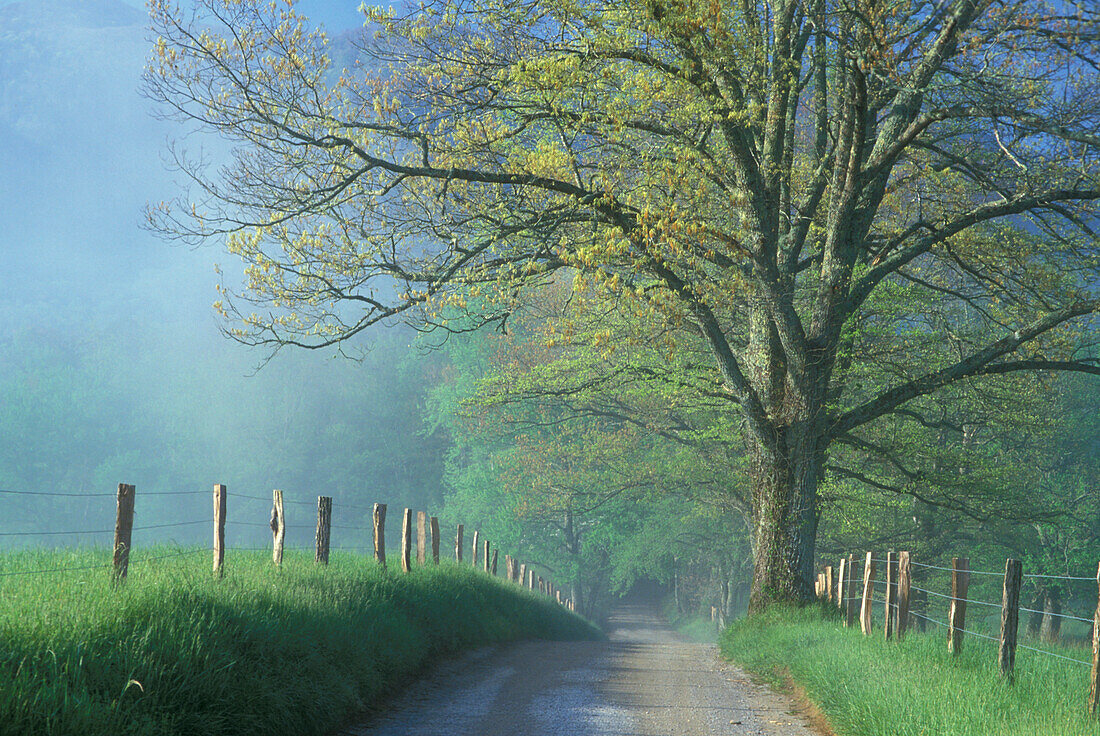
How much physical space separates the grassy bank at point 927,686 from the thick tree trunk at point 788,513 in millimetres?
2932

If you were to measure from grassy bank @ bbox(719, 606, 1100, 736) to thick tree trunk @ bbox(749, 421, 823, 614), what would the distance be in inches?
115

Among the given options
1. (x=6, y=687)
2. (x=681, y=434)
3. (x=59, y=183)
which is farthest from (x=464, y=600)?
(x=59, y=183)

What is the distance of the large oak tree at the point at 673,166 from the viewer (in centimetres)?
1062

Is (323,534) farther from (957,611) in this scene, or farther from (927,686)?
(957,611)

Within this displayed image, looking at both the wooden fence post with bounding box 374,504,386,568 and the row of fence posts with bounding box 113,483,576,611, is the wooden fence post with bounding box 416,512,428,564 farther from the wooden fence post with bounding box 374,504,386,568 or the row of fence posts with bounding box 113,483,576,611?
the wooden fence post with bounding box 374,504,386,568

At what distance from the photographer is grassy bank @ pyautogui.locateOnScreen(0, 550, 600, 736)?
15.2 feet

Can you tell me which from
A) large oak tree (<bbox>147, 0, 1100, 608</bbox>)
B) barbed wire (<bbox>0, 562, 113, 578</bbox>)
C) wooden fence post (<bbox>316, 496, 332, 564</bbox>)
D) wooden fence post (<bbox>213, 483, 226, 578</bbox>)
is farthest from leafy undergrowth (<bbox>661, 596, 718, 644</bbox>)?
barbed wire (<bbox>0, 562, 113, 578</bbox>)

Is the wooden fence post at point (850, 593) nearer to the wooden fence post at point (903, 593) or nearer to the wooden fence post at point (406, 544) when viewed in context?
the wooden fence post at point (903, 593)

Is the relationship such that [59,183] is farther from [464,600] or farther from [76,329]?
[464,600]

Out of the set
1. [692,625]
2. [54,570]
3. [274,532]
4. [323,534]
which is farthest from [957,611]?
[692,625]

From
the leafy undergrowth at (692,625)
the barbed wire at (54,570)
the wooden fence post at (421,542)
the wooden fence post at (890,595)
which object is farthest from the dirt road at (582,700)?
the leafy undergrowth at (692,625)

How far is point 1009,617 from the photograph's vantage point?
694cm

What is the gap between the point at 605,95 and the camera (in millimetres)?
11617

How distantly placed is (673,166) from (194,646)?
8.82m
